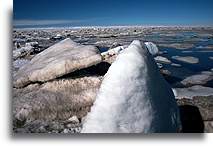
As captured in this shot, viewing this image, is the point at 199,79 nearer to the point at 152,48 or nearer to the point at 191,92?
the point at 191,92

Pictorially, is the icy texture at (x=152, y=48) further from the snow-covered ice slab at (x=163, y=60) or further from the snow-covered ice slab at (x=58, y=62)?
the snow-covered ice slab at (x=58, y=62)

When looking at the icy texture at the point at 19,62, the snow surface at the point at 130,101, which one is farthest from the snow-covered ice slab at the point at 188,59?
the icy texture at the point at 19,62

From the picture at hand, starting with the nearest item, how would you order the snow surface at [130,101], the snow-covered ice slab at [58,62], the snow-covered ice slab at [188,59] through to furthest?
the snow surface at [130,101] < the snow-covered ice slab at [58,62] < the snow-covered ice slab at [188,59]

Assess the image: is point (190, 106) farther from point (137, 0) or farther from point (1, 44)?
point (1, 44)

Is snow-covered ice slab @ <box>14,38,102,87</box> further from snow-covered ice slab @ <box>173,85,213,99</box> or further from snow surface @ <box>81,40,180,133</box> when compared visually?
snow-covered ice slab @ <box>173,85,213,99</box>

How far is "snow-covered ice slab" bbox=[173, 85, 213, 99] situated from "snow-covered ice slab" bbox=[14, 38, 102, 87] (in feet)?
1.97

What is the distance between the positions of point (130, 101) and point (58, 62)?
55 centimetres

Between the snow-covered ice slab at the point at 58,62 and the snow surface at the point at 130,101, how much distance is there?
22 cm

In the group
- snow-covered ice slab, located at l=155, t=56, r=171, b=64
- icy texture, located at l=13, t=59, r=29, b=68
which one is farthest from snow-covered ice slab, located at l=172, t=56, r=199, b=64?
icy texture, located at l=13, t=59, r=29, b=68

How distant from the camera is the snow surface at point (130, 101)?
1.85 metres

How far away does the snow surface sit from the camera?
1.85 metres

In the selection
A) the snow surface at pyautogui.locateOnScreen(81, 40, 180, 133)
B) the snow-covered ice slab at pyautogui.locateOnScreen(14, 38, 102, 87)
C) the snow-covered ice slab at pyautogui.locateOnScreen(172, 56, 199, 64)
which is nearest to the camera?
the snow surface at pyautogui.locateOnScreen(81, 40, 180, 133)

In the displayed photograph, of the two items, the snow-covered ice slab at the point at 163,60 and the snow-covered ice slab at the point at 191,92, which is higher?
the snow-covered ice slab at the point at 163,60

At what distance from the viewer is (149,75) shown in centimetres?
196
